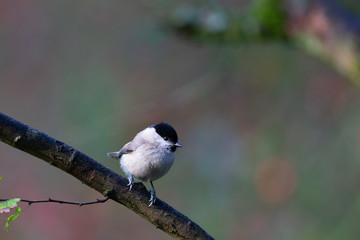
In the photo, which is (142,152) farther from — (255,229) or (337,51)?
(255,229)

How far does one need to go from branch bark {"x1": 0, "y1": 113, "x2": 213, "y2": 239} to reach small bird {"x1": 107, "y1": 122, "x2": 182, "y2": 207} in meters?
0.30

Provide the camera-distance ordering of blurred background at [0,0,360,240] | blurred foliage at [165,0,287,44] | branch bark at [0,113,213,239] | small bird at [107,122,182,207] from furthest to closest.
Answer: blurred background at [0,0,360,240] → blurred foliage at [165,0,287,44] → small bird at [107,122,182,207] → branch bark at [0,113,213,239]

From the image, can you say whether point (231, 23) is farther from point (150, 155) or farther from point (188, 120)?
point (150, 155)

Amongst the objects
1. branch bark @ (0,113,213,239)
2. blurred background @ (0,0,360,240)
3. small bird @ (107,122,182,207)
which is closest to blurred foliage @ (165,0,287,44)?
blurred background @ (0,0,360,240)

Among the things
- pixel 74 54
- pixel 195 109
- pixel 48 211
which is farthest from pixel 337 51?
pixel 74 54

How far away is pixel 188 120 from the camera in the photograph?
5562 mm

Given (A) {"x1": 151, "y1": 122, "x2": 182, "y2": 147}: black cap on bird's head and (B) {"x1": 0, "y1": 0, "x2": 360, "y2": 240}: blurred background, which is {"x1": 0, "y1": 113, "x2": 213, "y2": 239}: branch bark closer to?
(A) {"x1": 151, "y1": 122, "x2": 182, "y2": 147}: black cap on bird's head

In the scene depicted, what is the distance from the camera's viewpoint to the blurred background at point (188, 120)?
472 cm

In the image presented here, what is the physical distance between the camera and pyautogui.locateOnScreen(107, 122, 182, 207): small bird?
246cm

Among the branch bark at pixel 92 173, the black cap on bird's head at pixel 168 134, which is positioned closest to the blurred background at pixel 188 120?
the black cap on bird's head at pixel 168 134

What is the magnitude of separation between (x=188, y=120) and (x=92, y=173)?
12.1ft

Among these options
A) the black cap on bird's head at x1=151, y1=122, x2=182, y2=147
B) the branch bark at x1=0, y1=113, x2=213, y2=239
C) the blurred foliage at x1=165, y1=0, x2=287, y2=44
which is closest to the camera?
the branch bark at x1=0, y1=113, x2=213, y2=239

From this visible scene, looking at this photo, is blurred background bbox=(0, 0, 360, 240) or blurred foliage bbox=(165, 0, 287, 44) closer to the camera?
blurred foliage bbox=(165, 0, 287, 44)

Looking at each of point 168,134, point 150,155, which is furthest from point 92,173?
point 168,134
